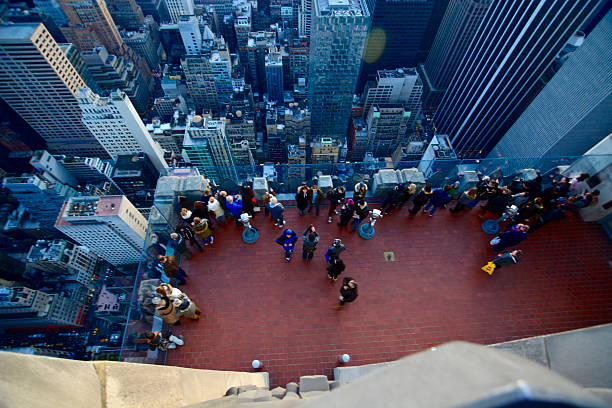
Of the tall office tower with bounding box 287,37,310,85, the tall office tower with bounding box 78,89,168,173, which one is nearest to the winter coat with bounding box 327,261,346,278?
the tall office tower with bounding box 78,89,168,173

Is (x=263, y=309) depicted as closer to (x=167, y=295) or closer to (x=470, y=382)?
(x=167, y=295)

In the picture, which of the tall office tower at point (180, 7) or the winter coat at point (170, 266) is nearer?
the winter coat at point (170, 266)

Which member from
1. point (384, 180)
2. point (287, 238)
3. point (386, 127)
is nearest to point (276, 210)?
point (287, 238)

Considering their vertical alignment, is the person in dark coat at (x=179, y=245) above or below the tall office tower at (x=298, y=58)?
below

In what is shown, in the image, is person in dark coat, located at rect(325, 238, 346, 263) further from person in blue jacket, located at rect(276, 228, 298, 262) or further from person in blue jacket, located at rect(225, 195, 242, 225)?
person in blue jacket, located at rect(225, 195, 242, 225)

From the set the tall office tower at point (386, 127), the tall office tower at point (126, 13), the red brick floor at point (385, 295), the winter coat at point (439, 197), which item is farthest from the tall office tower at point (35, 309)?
the tall office tower at point (126, 13)

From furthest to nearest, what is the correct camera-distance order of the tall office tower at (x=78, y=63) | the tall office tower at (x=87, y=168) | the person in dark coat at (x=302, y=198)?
the tall office tower at (x=78, y=63), the tall office tower at (x=87, y=168), the person in dark coat at (x=302, y=198)

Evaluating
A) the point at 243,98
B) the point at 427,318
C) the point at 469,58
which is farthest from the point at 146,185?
the point at 469,58

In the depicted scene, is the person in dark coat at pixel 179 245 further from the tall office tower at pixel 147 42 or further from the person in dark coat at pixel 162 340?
the tall office tower at pixel 147 42
